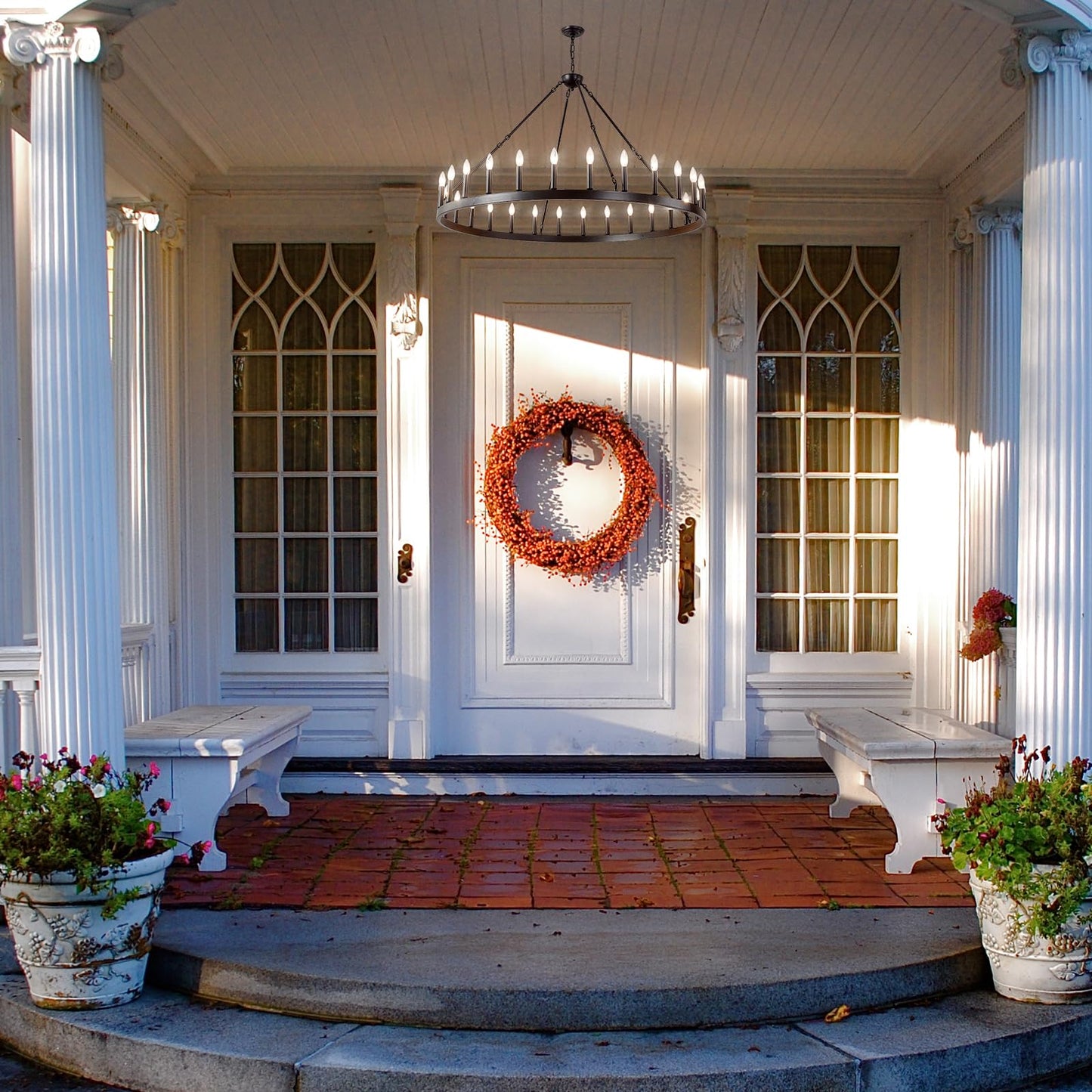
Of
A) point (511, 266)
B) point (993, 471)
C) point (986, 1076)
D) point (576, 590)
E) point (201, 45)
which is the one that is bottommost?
point (986, 1076)

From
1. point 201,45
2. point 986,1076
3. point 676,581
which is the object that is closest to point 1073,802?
point 986,1076

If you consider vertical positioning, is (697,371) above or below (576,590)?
above

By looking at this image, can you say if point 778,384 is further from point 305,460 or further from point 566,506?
point 305,460

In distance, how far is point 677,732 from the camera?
6.88m

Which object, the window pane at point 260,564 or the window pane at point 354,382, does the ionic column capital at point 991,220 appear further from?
the window pane at point 260,564

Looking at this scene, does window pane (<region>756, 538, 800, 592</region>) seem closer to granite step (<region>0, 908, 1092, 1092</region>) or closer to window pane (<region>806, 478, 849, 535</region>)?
window pane (<region>806, 478, 849, 535</region>)

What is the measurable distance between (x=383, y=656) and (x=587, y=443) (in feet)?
5.10

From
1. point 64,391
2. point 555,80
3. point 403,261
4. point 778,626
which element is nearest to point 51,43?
point 64,391

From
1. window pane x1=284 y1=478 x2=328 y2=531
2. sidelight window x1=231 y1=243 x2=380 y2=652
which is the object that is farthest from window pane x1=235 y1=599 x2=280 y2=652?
window pane x1=284 y1=478 x2=328 y2=531

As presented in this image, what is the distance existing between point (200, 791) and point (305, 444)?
2306 mm

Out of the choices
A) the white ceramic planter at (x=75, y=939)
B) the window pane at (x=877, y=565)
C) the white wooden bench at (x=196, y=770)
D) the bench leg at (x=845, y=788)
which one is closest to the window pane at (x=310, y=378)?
the white wooden bench at (x=196, y=770)

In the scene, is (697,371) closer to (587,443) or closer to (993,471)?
(587,443)

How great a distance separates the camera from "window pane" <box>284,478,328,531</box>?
6887 mm

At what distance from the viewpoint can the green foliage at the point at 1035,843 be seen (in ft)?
12.5
